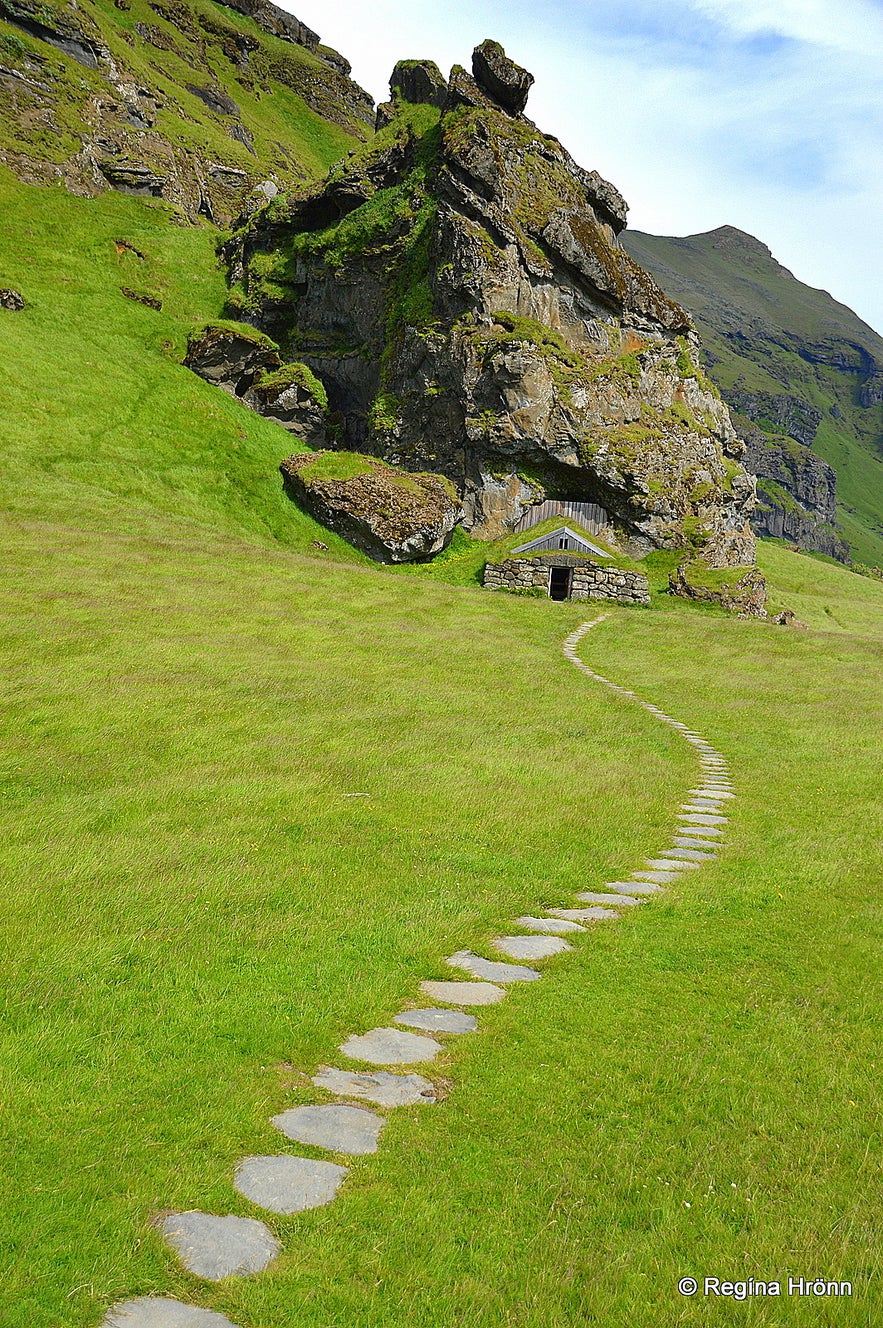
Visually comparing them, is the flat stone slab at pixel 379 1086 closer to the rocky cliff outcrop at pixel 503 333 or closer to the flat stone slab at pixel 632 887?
the flat stone slab at pixel 632 887

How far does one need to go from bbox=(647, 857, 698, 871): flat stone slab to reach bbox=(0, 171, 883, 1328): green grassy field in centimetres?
36

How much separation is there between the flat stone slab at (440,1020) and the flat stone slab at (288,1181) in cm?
255

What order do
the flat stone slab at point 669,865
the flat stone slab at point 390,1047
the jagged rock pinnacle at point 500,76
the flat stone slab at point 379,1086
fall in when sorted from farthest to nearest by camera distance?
the jagged rock pinnacle at point 500,76
the flat stone slab at point 669,865
the flat stone slab at point 390,1047
the flat stone slab at point 379,1086

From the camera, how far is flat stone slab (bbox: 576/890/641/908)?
41.5 ft

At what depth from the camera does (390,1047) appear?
26.6 ft

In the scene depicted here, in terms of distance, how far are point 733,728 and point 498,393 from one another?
1921 inches

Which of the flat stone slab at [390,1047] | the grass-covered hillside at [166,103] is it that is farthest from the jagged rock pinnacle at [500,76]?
the flat stone slab at [390,1047]

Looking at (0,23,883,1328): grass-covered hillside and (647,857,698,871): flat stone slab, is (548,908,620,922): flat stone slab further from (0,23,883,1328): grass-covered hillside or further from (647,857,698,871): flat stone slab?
(647,857,698,871): flat stone slab

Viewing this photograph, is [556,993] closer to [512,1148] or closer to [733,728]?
[512,1148]

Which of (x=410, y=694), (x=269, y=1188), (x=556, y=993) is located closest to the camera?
(x=269, y=1188)

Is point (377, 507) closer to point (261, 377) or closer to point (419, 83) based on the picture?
point (261, 377)

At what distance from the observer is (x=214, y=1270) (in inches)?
197

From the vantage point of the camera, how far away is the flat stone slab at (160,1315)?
15.0 feet

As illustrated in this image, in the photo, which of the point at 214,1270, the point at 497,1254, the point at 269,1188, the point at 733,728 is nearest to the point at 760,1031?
the point at 497,1254
